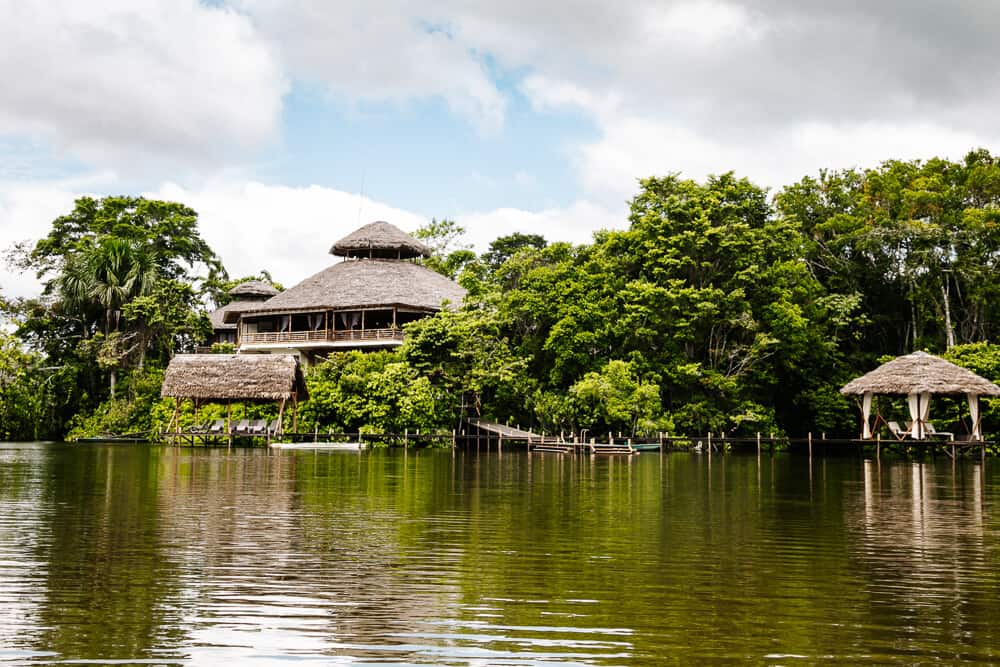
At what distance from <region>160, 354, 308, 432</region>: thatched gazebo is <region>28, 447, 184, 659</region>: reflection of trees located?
726 inches

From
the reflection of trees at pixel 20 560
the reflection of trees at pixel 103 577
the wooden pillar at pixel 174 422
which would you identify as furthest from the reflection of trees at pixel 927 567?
the wooden pillar at pixel 174 422

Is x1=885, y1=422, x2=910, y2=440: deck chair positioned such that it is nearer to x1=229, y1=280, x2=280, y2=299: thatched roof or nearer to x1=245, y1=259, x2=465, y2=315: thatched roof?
x1=245, y1=259, x2=465, y2=315: thatched roof

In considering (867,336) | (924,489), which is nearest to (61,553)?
(924,489)

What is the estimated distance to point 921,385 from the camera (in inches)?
1147

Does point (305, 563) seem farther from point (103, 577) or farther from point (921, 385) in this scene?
point (921, 385)

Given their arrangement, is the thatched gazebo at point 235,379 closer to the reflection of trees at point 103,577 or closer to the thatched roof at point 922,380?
the reflection of trees at point 103,577

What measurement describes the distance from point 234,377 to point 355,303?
897 centimetres

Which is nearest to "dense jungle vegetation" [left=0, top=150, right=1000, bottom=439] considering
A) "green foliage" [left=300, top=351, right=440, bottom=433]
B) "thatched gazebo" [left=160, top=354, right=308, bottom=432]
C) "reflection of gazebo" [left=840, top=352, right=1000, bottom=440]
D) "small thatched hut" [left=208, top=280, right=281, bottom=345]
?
"green foliage" [left=300, top=351, right=440, bottom=433]

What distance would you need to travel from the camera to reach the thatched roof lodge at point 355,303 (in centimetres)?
4094

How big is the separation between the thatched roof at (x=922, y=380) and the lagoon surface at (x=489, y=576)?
14558mm

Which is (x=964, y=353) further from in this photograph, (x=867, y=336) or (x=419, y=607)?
(x=419, y=607)

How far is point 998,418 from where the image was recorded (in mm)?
33062

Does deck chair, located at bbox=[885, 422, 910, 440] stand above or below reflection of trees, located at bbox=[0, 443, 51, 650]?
above

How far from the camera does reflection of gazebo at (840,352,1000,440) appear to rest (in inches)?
1142
